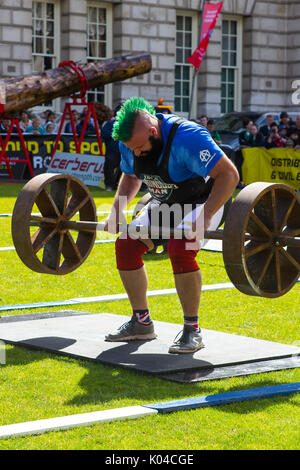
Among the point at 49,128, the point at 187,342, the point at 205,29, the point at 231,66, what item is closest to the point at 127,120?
the point at 187,342

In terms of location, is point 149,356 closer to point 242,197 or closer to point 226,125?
point 242,197

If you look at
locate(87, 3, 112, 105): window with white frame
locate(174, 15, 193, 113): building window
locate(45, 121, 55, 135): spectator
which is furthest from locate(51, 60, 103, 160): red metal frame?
locate(174, 15, 193, 113): building window

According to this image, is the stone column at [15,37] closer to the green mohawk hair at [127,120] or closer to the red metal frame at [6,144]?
the red metal frame at [6,144]

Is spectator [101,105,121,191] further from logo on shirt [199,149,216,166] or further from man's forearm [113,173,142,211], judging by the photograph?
logo on shirt [199,149,216,166]

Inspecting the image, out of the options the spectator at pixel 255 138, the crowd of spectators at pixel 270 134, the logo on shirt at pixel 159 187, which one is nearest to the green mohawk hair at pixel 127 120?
the logo on shirt at pixel 159 187

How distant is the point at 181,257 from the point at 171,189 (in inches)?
17.1

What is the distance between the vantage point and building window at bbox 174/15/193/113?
2966 cm

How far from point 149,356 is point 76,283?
2.91 meters

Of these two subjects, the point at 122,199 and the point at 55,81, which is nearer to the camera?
the point at 122,199

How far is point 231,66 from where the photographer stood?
3125cm

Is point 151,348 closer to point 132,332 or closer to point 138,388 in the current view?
point 132,332

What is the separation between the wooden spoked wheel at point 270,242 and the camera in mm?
5223
